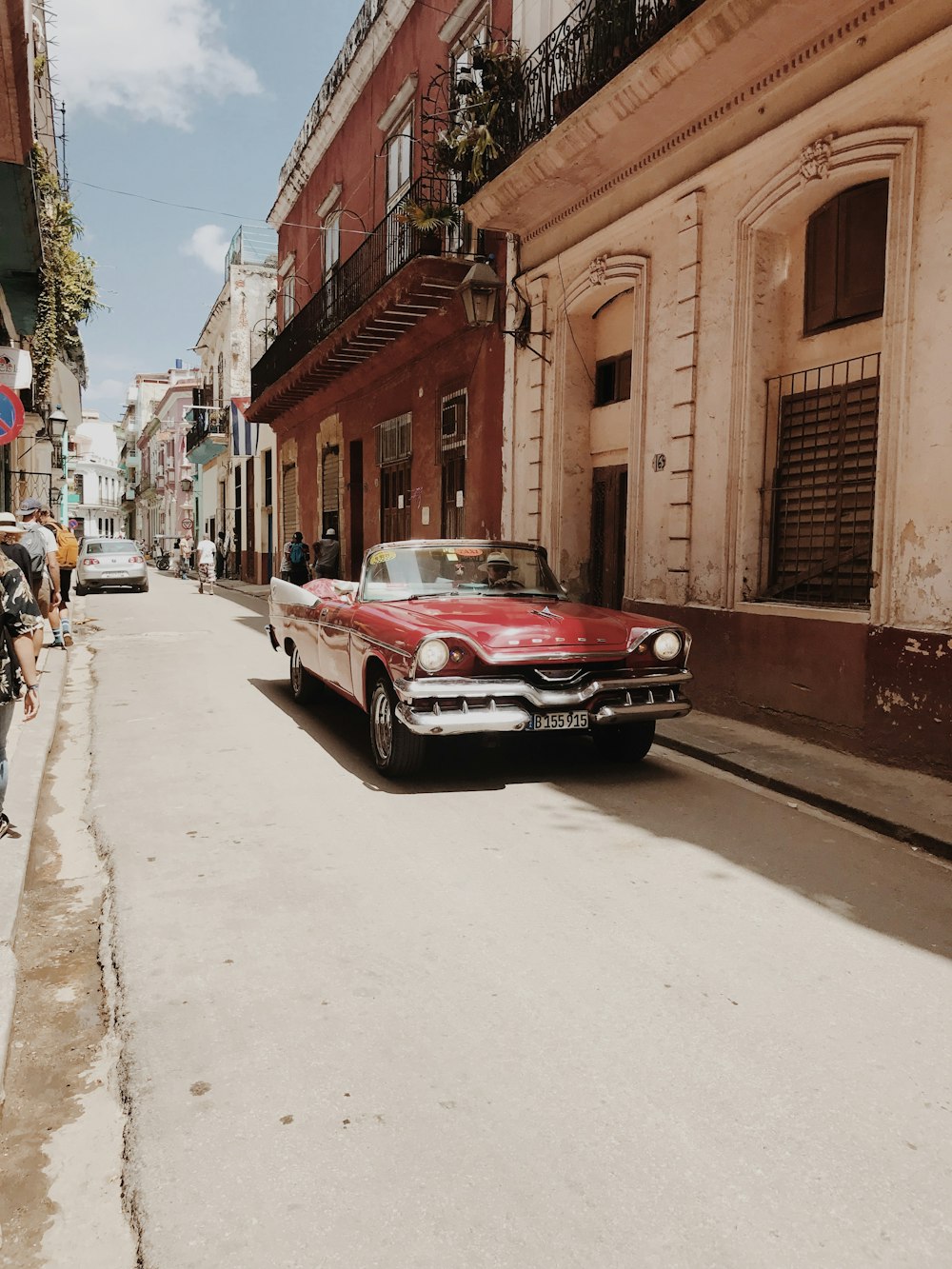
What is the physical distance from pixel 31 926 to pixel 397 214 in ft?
44.4

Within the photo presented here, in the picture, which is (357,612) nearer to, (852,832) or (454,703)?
(454,703)

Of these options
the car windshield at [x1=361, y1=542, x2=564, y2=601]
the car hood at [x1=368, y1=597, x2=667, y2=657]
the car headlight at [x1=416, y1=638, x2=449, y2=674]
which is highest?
the car windshield at [x1=361, y1=542, x2=564, y2=601]

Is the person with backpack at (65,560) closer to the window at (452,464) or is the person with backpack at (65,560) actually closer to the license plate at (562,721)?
the window at (452,464)

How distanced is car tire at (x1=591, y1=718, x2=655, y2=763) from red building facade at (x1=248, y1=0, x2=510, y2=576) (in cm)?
657

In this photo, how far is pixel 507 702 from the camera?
536cm

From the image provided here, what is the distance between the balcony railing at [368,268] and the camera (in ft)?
42.3

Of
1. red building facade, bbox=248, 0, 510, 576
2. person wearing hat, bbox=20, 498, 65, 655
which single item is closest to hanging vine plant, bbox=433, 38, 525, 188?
red building facade, bbox=248, 0, 510, 576

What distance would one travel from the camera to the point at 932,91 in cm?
606

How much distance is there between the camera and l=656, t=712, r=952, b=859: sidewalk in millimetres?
4996

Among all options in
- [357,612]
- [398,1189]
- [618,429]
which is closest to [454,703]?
[357,612]

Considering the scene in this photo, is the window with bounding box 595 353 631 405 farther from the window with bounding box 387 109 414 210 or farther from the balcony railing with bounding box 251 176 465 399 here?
the window with bounding box 387 109 414 210

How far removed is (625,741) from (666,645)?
2.38ft

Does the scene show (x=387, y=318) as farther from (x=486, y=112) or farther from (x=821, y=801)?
(x=821, y=801)

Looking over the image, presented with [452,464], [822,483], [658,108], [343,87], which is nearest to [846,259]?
[822,483]
